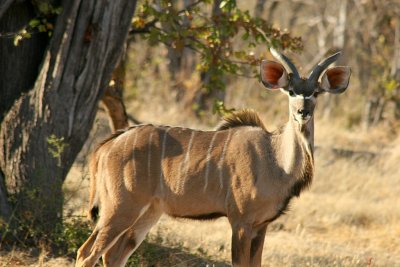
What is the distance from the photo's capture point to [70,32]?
17.7ft

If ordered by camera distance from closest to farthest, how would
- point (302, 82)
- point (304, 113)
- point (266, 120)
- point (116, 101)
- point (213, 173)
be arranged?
point (304, 113)
point (302, 82)
point (213, 173)
point (116, 101)
point (266, 120)

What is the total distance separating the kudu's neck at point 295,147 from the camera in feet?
14.9

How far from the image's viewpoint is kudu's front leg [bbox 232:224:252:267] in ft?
14.8

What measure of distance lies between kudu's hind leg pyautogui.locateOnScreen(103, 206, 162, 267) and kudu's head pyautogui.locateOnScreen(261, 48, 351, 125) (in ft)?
3.54

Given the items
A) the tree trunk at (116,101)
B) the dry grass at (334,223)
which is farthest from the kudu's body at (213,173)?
the tree trunk at (116,101)

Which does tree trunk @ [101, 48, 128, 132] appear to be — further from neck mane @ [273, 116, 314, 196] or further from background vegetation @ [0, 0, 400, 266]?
neck mane @ [273, 116, 314, 196]

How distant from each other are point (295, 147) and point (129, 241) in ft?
3.98

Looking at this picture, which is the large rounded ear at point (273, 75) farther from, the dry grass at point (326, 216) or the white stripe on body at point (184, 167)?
the dry grass at point (326, 216)

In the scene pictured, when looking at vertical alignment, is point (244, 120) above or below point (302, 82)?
below

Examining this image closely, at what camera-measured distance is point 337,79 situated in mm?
4746

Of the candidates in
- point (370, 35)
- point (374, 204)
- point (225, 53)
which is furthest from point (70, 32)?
point (370, 35)

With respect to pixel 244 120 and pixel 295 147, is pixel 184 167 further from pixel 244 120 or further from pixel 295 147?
pixel 295 147

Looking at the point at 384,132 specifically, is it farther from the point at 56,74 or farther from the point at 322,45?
the point at 56,74

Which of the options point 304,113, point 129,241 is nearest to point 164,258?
point 129,241
